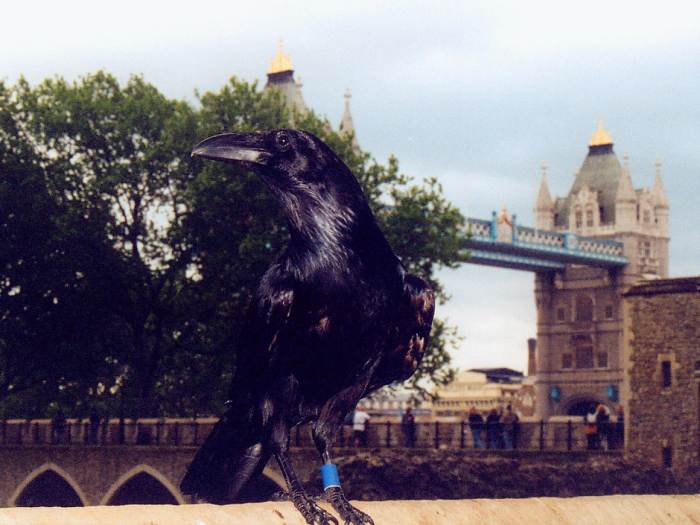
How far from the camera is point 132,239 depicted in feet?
124

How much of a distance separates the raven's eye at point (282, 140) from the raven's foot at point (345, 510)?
1.18 m

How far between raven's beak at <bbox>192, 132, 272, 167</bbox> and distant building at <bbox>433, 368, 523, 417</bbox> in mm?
131018

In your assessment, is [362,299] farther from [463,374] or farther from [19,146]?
[463,374]

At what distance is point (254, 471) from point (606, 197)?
117254 millimetres

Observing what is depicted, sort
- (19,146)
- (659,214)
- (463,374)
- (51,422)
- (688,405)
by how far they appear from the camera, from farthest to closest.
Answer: (463,374) → (659,214) → (51,422) → (19,146) → (688,405)

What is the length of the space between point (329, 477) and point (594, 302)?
10763 centimetres

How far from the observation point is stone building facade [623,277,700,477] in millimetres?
33406

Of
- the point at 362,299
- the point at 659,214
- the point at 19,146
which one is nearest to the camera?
the point at 362,299

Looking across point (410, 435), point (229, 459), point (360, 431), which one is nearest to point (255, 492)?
point (229, 459)

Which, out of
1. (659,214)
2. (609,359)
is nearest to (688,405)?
(609,359)

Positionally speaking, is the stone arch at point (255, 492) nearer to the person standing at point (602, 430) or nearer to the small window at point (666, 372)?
the small window at point (666, 372)

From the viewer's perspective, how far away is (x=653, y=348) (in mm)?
33969

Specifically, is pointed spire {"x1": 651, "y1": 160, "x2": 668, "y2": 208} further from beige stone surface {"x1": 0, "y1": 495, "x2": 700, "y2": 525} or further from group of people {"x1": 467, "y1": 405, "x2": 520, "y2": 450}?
beige stone surface {"x1": 0, "y1": 495, "x2": 700, "y2": 525}

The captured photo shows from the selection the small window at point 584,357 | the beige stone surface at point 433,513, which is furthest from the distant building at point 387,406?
the beige stone surface at point 433,513
